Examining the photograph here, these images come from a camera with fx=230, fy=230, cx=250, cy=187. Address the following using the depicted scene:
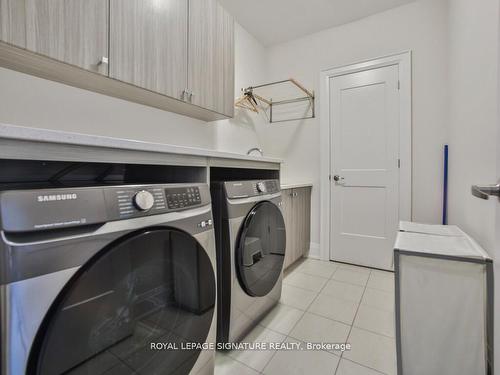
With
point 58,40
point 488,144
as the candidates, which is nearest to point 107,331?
point 58,40

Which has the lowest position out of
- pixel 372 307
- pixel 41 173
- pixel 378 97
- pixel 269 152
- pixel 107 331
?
pixel 372 307

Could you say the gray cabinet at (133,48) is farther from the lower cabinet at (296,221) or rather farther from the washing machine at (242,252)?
the lower cabinet at (296,221)

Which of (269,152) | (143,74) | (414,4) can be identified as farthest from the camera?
(269,152)

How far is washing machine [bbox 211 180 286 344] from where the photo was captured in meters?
1.11

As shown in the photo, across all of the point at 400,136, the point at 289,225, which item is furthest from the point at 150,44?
the point at 400,136

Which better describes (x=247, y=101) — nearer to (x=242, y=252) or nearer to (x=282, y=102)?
(x=282, y=102)

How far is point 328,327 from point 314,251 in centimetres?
124

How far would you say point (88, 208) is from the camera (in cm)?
56

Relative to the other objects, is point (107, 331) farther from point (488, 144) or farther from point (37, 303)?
point (488, 144)

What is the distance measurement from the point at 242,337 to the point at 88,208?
1.13 meters

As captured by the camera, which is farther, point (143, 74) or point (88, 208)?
point (143, 74)

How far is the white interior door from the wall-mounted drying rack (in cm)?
29

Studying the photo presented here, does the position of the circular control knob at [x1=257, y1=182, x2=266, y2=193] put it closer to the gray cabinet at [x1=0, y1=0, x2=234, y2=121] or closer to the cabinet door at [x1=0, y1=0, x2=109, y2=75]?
the gray cabinet at [x1=0, y1=0, x2=234, y2=121]

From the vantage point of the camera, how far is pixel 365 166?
235 cm
